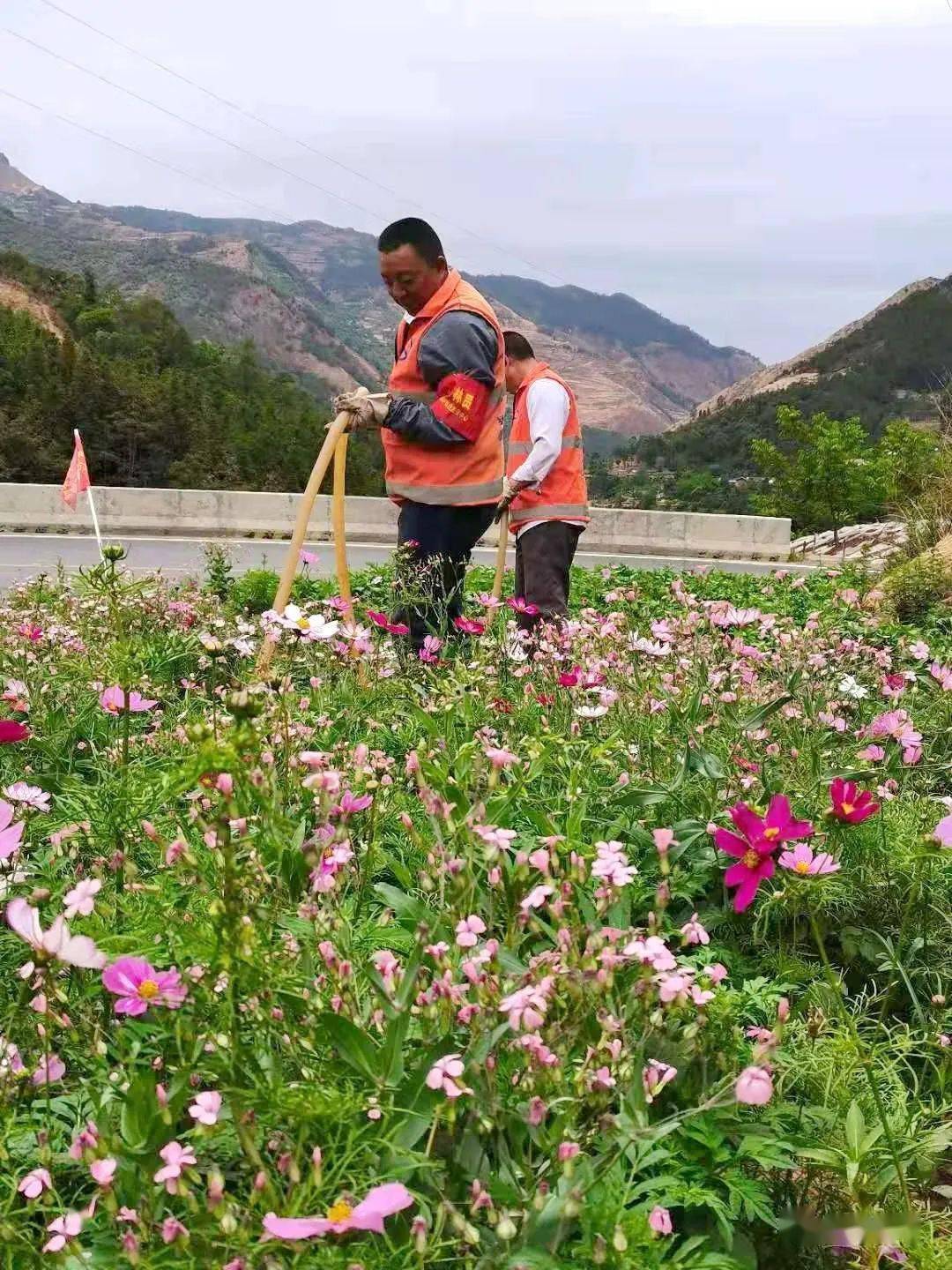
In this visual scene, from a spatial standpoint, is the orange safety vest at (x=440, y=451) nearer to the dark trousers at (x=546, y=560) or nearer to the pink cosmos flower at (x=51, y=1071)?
the dark trousers at (x=546, y=560)

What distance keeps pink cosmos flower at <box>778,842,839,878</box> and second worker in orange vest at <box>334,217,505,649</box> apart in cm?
284

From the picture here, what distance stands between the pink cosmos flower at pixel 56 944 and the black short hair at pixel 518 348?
5.29m

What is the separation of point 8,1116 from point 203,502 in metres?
17.3

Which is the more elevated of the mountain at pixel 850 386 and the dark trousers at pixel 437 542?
the mountain at pixel 850 386

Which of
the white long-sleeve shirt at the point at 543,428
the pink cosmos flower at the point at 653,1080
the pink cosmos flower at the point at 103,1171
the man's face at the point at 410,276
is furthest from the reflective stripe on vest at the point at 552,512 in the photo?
the pink cosmos flower at the point at 103,1171

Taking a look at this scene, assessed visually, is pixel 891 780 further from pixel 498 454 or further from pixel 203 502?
pixel 203 502

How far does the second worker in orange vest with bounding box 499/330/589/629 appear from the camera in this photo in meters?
5.93

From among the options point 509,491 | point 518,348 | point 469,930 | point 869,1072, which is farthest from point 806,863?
point 518,348

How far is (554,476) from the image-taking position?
19.7 ft

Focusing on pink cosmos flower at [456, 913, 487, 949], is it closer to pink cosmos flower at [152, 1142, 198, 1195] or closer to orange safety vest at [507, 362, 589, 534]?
pink cosmos flower at [152, 1142, 198, 1195]

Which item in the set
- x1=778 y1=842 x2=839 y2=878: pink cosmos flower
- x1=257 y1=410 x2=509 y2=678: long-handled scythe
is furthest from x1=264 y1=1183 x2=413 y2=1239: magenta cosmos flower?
x1=257 y1=410 x2=509 y2=678: long-handled scythe

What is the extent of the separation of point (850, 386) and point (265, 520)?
5188 cm

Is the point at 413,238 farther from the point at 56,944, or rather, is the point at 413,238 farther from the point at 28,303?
the point at 28,303

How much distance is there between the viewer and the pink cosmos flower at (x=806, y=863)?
178 centimetres
